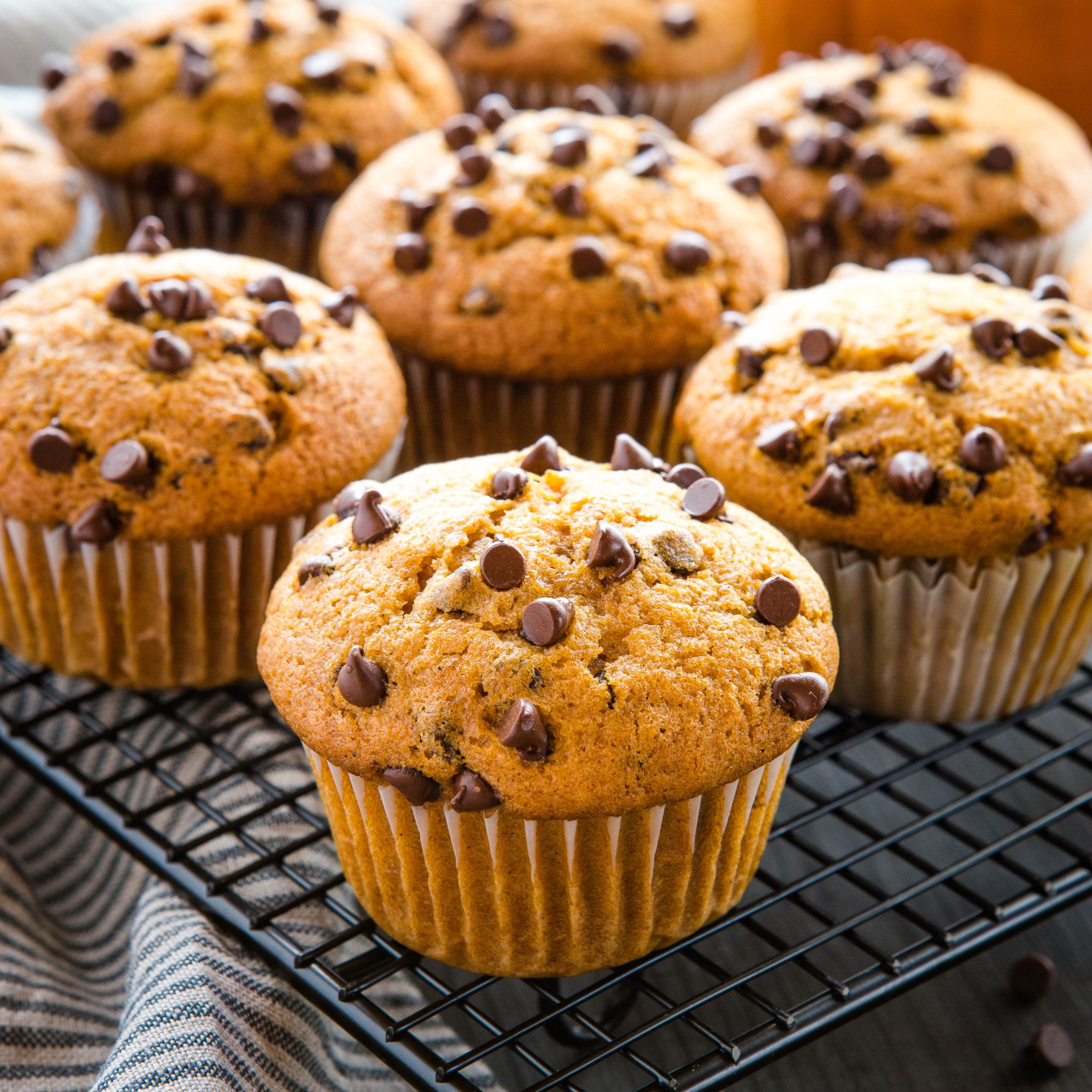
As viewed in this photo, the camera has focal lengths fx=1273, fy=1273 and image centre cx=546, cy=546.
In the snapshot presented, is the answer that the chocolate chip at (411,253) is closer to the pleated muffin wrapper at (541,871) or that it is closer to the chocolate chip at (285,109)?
the chocolate chip at (285,109)

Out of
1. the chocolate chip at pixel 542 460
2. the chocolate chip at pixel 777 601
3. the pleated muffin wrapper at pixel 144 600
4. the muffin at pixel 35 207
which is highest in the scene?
the chocolate chip at pixel 542 460

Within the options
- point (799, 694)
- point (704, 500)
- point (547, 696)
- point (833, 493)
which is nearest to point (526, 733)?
point (547, 696)

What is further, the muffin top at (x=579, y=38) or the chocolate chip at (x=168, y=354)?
the muffin top at (x=579, y=38)

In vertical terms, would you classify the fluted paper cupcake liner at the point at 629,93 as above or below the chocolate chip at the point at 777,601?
below

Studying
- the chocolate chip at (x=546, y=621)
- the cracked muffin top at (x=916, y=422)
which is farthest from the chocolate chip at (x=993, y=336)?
the chocolate chip at (x=546, y=621)

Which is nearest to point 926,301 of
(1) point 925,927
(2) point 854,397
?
(2) point 854,397

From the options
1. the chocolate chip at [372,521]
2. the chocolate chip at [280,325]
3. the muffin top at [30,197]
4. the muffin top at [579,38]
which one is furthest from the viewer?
the muffin top at [579,38]

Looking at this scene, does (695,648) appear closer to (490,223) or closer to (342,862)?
(342,862)

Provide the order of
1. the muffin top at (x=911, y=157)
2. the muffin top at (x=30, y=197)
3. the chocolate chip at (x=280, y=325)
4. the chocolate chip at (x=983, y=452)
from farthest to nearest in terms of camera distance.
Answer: the muffin top at (x=911, y=157)
the muffin top at (x=30, y=197)
the chocolate chip at (x=280, y=325)
the chocolate chip at (x=983, y=452)
